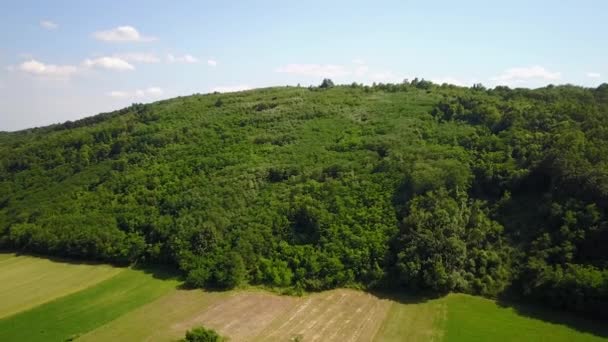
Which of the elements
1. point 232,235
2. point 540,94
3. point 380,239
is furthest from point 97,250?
point 540,94

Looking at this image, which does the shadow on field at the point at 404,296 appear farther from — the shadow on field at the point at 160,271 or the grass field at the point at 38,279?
the grass field at the point at 38,279

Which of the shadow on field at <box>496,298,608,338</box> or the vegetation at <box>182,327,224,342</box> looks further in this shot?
the shadow on field at <box>496,298,608,338</box>

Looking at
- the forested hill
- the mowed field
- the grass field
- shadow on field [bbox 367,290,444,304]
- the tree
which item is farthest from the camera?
the tree

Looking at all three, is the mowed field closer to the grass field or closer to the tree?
the grass field

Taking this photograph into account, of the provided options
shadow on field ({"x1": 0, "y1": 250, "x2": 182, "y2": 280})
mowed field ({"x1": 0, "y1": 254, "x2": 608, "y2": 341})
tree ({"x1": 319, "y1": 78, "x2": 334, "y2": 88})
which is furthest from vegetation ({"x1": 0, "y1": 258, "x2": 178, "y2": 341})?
tree ({"x1": 319, "y1": 78, "x2": 334, "y2": 88})

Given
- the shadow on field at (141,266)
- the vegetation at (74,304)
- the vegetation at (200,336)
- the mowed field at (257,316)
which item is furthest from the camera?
the shadow on field at (141,266)

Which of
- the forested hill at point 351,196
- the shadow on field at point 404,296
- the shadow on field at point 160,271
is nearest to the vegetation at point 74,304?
the shadow on field at point 160,271

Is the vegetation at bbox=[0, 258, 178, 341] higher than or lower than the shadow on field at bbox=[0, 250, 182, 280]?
lower
